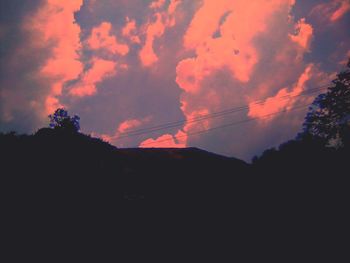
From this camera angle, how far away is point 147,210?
48.3 ft

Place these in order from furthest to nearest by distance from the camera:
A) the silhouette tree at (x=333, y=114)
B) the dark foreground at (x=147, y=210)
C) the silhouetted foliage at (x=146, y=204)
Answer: the silhouette tree at (x=333, y=114) < the silhouetted foliage at (x=146, y=204) < the dark foreground at (x=147, y=210)

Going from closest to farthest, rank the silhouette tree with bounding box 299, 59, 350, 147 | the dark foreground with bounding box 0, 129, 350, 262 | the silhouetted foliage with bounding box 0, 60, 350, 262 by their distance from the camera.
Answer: the dark foreground with bounding box 0, 129, 350, 262
the silhouetted foliage with bounding box 0, 60, 350, 262
the silhouette tree with bounding box 299, 59, 350, 147

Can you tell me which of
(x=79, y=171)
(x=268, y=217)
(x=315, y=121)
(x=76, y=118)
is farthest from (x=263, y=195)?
(x=76, y=118)

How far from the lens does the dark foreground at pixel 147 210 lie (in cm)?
1096

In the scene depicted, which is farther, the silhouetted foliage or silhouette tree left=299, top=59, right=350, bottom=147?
silhouette tree left=299, top=59, right=350, bottom=147

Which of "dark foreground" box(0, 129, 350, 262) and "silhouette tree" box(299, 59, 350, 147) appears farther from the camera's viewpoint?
"silhouette tree" box(299, 59, 350, 147)

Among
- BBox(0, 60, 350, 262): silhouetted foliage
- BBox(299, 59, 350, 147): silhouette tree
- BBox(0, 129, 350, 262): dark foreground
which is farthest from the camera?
BBox(299, 59, 350, 147): silhouette tree

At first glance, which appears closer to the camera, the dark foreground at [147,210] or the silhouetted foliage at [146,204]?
the dark foreground at [147,210]

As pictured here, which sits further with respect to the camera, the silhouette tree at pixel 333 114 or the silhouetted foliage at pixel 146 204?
the silhouette tree at pixel 333 114

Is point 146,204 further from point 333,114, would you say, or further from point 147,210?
point 333,114

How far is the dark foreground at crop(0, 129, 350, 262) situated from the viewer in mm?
10961

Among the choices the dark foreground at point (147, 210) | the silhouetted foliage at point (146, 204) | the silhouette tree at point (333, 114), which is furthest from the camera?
the silhouette tree at point (333, 114)

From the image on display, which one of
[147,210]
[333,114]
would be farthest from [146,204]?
[333,114]

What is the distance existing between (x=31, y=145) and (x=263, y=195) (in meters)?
17.5
